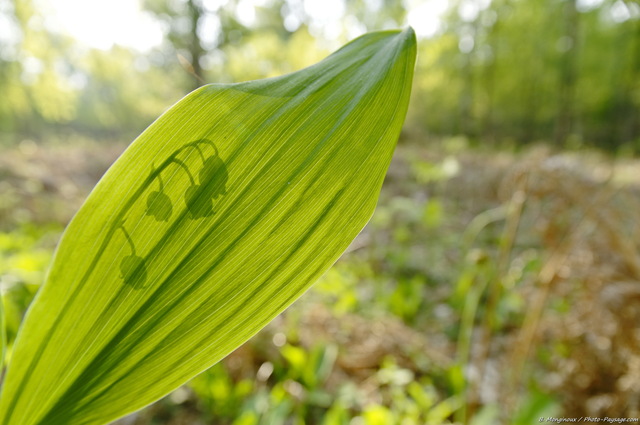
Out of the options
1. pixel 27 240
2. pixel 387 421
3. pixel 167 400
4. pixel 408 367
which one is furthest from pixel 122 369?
pixel 27 240

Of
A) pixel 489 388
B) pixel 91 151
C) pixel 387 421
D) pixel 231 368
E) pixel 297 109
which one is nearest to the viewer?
pixel 297 109

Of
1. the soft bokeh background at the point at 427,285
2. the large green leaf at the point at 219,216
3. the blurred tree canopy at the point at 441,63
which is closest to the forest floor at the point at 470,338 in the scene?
the soft bokeh background at the point at 427,285

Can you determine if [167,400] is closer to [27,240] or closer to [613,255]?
[613,255]

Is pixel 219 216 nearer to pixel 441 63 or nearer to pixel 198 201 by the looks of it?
pixel 198 201

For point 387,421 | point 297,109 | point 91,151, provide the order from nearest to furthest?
point 297,109 < point 387,421 < point 91,151

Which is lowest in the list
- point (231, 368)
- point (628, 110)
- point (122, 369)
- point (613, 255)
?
point (628, 110)

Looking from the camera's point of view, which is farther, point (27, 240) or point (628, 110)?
point (628, 110)

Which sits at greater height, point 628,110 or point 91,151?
point 91,151
